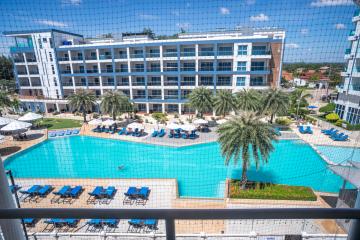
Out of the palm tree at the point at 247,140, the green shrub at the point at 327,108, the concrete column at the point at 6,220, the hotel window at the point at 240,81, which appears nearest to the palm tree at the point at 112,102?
the palm tree at the point at 247,140

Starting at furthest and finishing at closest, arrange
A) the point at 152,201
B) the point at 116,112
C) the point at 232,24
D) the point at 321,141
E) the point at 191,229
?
the point at 116,112 < the point at 321,141 < the point at 152,201 < the point at 191,229 < the point at 232,24

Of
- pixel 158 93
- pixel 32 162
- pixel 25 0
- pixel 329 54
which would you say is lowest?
pixel 32 162

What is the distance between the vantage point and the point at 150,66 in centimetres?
979

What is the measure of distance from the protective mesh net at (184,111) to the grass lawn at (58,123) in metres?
0.04

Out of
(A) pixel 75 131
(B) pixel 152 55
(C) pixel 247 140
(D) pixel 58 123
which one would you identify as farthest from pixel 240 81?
(D) pixel 58 123

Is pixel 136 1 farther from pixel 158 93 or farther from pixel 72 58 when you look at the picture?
pixel 72 58

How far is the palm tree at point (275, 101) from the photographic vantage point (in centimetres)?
616

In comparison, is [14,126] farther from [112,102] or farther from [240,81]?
[240,81]

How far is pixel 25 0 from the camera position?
129 cm

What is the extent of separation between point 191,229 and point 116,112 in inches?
227

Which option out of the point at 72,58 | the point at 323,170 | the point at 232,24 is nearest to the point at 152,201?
the point at 232,24

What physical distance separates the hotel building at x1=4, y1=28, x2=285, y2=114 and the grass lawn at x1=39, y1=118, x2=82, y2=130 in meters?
0.69

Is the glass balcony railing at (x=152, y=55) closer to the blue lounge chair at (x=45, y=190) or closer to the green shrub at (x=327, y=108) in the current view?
the blue lounge chair at (x=45, y=190)

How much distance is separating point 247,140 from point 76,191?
10.7 ft
